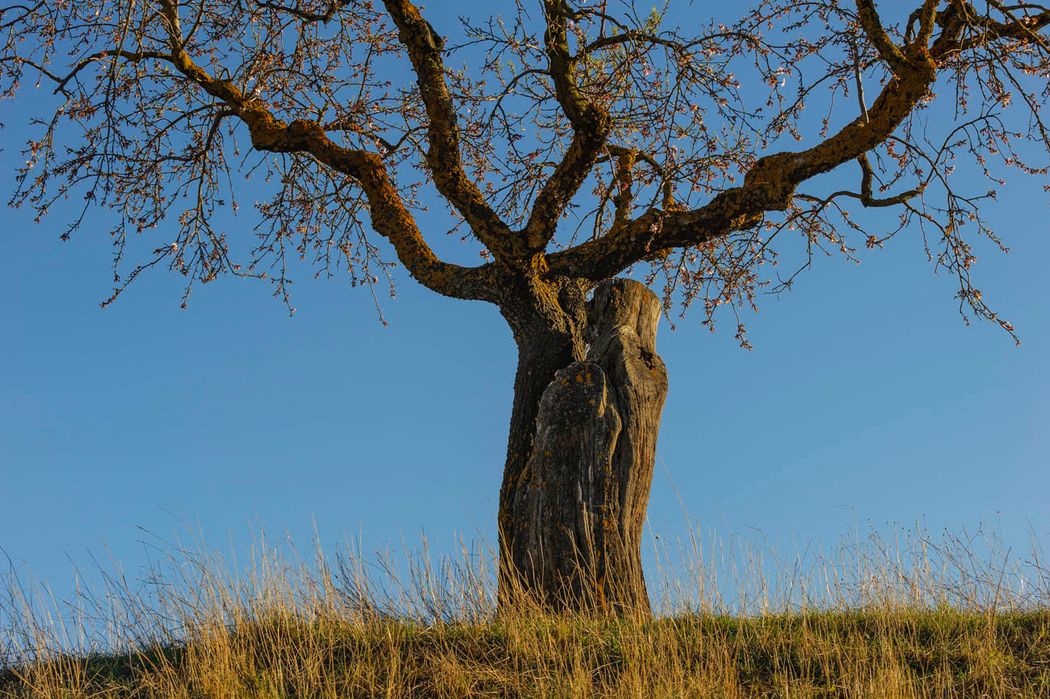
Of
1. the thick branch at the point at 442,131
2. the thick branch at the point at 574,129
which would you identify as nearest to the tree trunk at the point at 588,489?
the thick branch at the point at 574,129

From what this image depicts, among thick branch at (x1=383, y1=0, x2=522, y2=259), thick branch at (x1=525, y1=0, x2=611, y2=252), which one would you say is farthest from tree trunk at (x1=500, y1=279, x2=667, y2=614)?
thick branch at (x1=383, y1=0, x2=522, y2=259)

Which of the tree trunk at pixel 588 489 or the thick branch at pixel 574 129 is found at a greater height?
the thick branch at pixel 574 129

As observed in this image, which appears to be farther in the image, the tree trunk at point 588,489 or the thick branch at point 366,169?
the thick branch at point 366,169

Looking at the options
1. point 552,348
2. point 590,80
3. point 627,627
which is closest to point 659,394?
point 552,348

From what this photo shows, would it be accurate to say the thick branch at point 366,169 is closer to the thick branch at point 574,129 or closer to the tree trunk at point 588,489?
the thick branch at point 574,129

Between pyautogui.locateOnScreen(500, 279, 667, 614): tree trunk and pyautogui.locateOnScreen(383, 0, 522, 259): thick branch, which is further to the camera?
pyautogui.locateOnScreen(383, 0, 522, 259): thick branch

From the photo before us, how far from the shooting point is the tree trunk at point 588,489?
7.57 m

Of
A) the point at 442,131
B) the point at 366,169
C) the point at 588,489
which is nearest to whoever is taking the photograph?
the point at 588,489

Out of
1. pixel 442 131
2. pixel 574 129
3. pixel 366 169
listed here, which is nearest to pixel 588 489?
pixel 574 129

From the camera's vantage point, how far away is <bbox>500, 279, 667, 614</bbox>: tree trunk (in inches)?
298

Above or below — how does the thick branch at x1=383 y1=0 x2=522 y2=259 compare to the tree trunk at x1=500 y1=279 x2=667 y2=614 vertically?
above

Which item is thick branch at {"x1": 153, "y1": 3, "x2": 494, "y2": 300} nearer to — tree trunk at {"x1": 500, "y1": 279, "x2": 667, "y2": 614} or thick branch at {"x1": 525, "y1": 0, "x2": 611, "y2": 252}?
thick branch at {"x1": 525, "y1": 0, "x2": 611, "y2": 252}

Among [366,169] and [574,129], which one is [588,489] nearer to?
[574,129]

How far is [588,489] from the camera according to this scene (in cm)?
772
